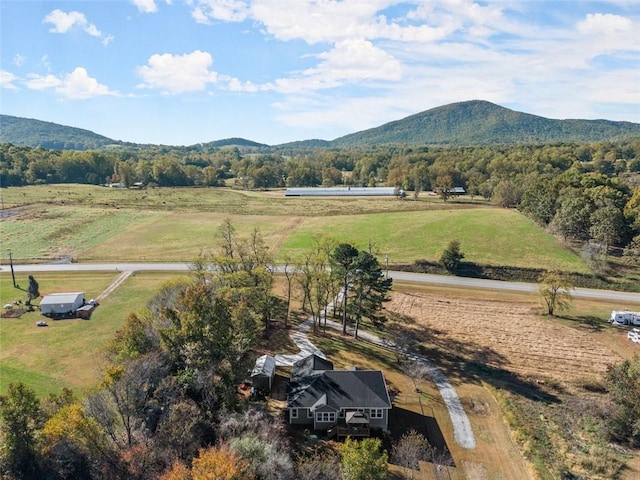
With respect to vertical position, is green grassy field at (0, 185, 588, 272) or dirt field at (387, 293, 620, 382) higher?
green grassy field at (0, 185, 588, 272)

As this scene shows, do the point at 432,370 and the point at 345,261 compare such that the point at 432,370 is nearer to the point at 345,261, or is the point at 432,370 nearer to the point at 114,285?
the point at 345,261

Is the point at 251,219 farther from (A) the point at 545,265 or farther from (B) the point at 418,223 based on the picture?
(A) the point at 545,265

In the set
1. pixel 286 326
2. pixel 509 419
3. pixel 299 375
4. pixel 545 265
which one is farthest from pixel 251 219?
pixel 509 419

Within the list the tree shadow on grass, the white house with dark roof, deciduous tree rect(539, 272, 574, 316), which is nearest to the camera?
the tree shadow on grass

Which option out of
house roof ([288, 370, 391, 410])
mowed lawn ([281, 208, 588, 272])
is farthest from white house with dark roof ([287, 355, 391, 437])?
mowed lawn ([281, 208, 588, 272])

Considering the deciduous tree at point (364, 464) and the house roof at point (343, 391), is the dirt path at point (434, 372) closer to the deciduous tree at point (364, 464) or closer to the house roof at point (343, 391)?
the house roof at point (343, 391)

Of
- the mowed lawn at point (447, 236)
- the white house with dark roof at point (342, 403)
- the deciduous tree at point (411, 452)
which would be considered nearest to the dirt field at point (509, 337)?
the white house with dark roof at point (342, 403)

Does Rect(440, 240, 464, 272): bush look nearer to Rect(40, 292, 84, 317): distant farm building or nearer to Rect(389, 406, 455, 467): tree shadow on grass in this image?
Rect(389, 406, 455, 467): tree shadow on grass

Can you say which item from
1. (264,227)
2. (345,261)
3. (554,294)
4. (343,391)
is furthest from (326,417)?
(264,227)
